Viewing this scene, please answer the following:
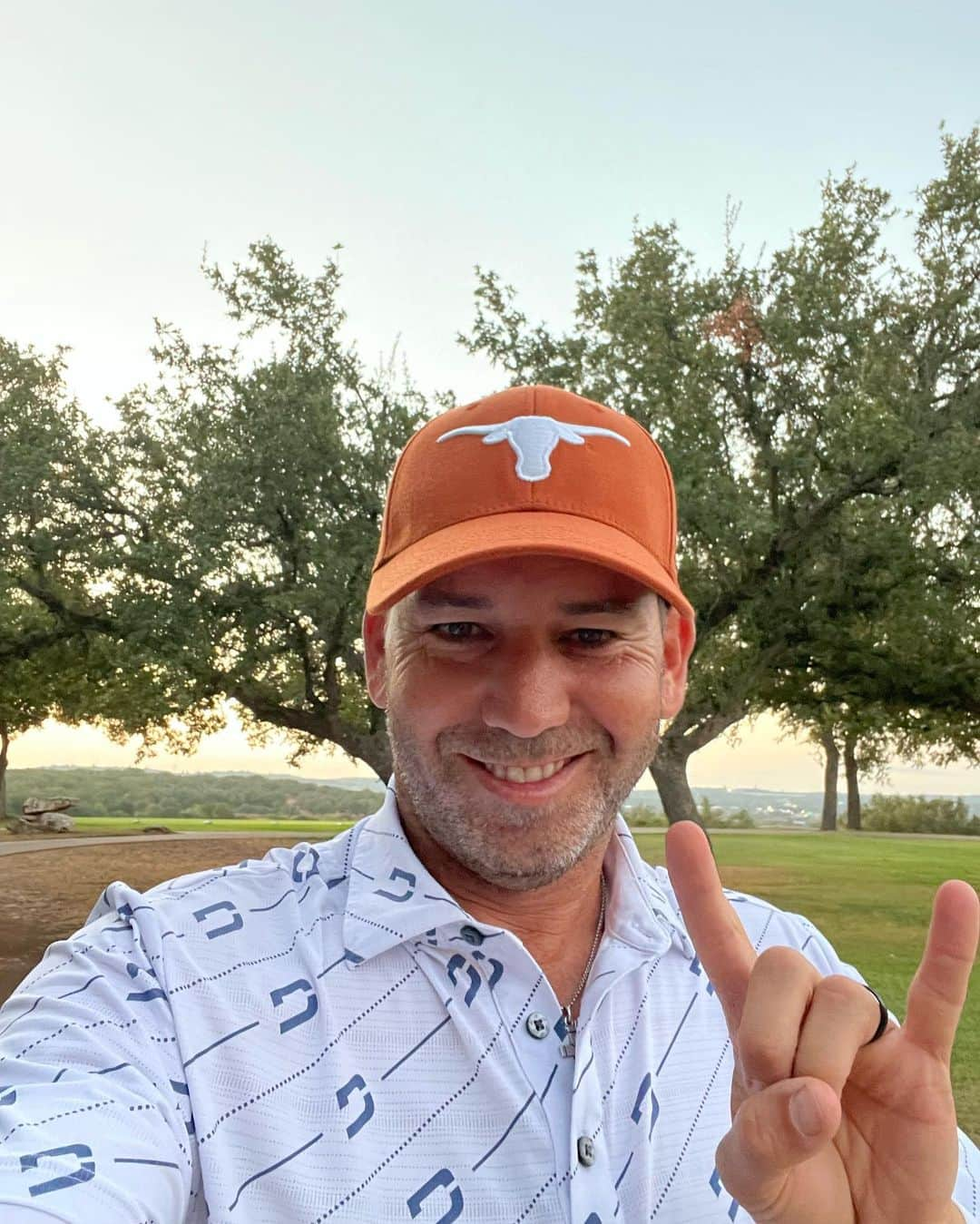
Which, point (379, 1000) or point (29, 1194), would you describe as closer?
point (29, 1194)

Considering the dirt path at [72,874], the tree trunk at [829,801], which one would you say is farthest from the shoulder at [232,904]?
the tree trunk at [829,801]

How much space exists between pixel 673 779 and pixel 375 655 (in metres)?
12.2

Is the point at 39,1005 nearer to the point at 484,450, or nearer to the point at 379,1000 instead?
the point at 379,1000

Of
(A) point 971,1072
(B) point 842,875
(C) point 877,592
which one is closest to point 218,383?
(C) point 877,592

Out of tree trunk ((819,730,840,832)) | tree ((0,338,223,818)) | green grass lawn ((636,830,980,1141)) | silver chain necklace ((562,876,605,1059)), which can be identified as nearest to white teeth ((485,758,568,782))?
silver chain necklace ((562,876,605,1059))

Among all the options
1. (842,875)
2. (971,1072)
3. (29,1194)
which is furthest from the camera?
(842,875)

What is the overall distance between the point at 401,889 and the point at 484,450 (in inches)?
31.1

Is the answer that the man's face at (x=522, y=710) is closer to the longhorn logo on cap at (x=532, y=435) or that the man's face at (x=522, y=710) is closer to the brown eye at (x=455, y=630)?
the brown eye at (x=455, y=630)

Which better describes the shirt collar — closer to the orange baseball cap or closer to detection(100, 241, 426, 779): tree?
the orange baseball cap

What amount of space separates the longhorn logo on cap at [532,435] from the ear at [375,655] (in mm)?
399

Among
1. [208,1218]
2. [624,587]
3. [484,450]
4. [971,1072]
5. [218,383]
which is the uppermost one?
[218,383]

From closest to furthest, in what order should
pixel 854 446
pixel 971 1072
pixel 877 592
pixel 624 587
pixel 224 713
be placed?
pixel 624 587
pixel 971 1072
pixel 854 446
pixel 877 592
pixel 224 713

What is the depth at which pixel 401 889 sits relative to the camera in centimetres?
161

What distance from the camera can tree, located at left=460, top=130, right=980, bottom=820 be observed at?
11.1m
